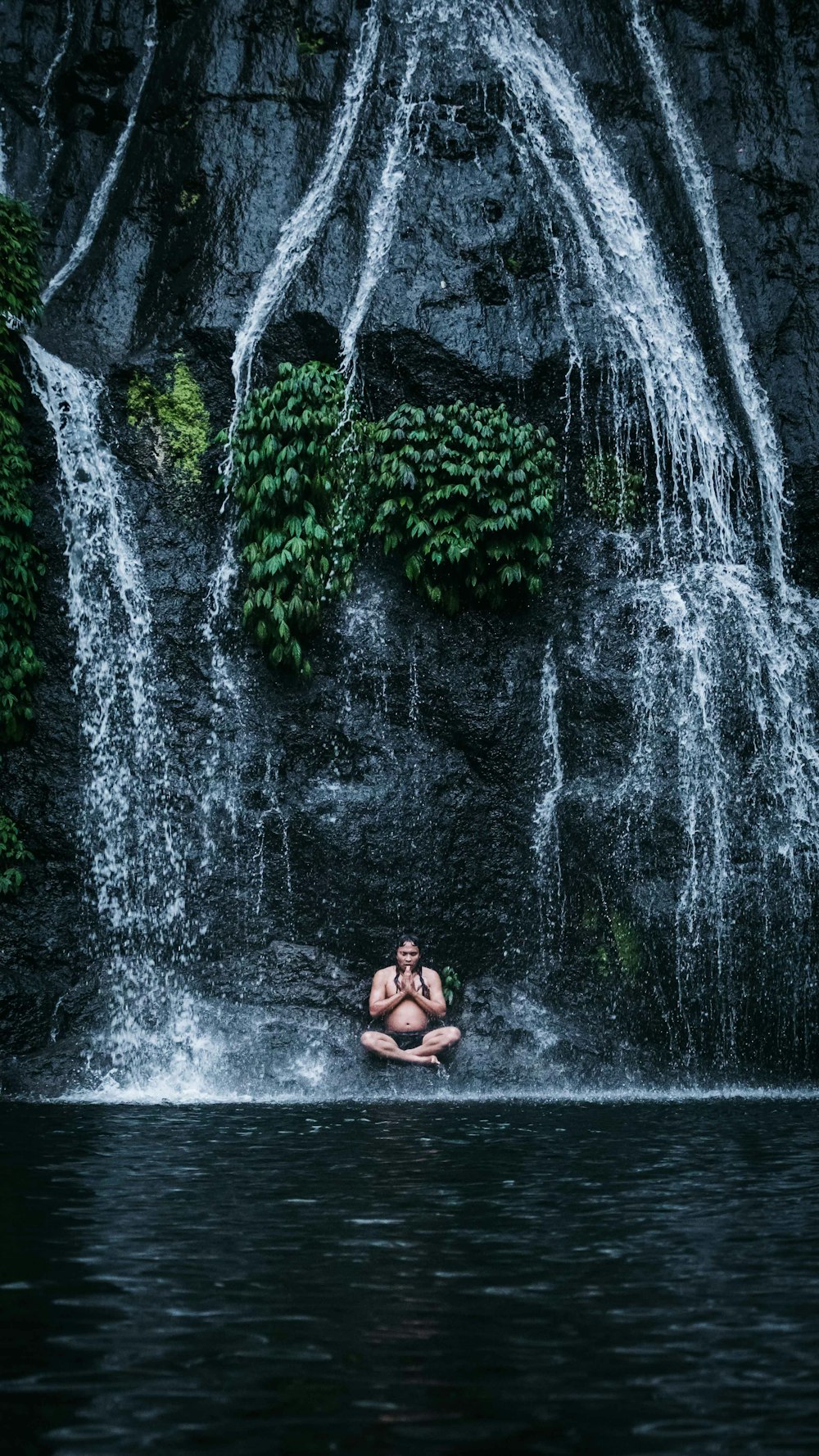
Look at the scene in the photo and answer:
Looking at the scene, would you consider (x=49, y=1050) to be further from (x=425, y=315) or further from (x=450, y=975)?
(x=425, y=315)

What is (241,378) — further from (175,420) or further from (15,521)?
(15,521)

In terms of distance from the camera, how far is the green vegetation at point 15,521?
40.0ft

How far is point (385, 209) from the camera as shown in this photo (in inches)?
573

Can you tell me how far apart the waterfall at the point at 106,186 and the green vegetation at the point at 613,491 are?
6889mm

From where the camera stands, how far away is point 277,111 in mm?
15359

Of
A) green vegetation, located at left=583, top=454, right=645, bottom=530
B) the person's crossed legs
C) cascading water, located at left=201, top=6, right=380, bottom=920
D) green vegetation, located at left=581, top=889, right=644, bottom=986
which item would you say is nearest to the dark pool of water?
the person's crossed legs

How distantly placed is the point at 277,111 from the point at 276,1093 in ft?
38.1

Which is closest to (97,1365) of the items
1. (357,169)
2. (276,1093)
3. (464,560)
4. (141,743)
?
(276,1093)

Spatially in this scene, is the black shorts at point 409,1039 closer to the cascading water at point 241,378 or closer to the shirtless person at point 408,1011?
the shirtless person at point 408,1011

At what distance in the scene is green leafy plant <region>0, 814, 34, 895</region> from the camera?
11789 mm

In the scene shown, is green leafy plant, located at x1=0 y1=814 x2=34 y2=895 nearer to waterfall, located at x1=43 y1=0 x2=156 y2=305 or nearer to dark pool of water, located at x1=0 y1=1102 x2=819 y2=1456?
dark pool of water, located at x1=0 y1=1102 x2=819 y2=1456

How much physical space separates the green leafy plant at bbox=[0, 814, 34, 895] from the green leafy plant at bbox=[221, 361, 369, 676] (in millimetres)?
3018

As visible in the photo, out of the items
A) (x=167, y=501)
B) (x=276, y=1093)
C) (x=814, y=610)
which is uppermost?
(x=167, y=501)

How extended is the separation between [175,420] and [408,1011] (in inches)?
266
